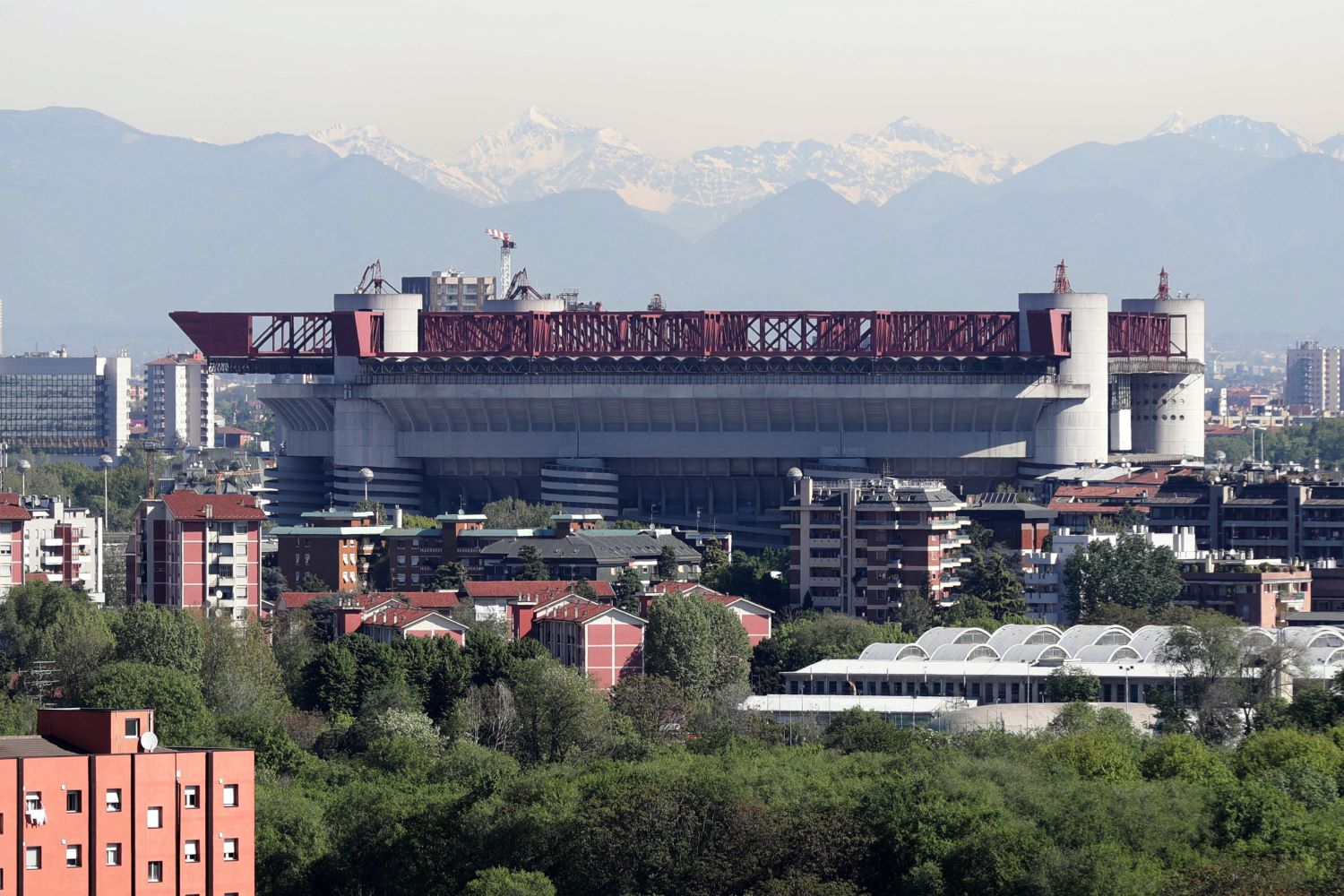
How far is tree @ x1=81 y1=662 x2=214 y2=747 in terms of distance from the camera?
278ft

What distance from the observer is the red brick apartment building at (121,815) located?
5634 cm

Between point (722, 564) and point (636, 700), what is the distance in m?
38.8

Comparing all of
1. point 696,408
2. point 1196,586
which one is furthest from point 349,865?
point 696,408

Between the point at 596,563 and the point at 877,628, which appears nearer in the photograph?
the point at 877,628

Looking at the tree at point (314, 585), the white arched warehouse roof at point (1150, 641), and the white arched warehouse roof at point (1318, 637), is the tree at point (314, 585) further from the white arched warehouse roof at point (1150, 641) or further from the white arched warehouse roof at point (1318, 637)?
the white arched warehouse roof at point (1318, 637)

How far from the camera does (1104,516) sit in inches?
5856

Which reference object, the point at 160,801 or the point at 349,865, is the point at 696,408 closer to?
the point at 349,865

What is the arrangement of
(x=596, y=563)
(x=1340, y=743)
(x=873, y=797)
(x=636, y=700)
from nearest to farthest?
1. (x=873, y=797)
2. (x=1340, y=743)
3. (x=636, y=700)
4. (x=596, y=563)

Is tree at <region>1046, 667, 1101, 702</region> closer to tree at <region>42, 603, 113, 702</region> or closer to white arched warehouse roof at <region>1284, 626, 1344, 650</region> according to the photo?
white arched warehouse roof at <region>1284, 626, 1344, 650</region>

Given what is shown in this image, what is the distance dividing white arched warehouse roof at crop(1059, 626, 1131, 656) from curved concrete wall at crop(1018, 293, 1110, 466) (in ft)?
226

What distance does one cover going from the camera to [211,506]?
119m

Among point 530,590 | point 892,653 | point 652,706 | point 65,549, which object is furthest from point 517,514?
point 652,706

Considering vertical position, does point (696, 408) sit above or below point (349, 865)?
above

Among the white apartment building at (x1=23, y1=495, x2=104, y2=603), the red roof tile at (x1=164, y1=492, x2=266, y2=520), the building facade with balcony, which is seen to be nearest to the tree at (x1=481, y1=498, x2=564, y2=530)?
the white apartment building at (x1=23, y1=495, x2=104, y2=603)
